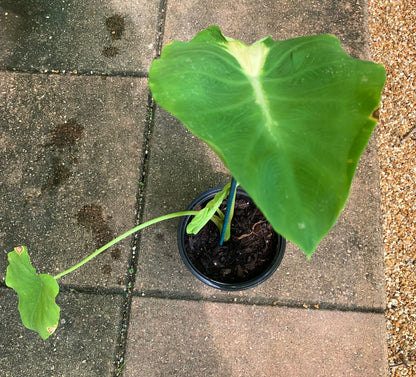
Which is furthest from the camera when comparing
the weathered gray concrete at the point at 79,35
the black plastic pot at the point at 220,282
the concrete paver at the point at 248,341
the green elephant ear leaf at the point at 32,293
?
the weathered gray concrete at the point at 79,35

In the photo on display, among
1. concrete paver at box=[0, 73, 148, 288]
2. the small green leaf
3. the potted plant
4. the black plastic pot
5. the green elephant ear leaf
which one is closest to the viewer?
the potted plant

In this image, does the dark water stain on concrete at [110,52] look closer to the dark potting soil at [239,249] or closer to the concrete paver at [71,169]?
the concrete paver at [71,169]

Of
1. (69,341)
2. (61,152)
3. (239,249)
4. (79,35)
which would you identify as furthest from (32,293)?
(79,35)

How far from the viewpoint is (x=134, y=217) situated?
6.06ft

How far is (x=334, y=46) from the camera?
88cm

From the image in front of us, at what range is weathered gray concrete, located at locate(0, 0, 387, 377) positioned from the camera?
1.70m

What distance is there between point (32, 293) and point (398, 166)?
1.83 meters

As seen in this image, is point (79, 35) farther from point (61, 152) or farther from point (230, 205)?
point (230, 205)

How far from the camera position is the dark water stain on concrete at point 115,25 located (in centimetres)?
213

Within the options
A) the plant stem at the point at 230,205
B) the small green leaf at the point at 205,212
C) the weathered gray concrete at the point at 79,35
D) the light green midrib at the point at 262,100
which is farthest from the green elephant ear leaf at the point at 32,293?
the weathered gray concrete at the point at 79,35

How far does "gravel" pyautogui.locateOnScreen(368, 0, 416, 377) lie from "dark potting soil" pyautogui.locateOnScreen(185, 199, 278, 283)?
73cm

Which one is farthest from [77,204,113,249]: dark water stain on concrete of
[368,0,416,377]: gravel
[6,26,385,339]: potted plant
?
[368,0,416,377]: gravel

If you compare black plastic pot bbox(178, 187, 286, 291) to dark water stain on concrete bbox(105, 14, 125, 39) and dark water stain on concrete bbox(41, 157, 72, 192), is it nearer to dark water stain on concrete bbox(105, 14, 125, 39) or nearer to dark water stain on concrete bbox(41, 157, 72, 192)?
dark water stain on concrete bbox(41, 157, 72, 192)

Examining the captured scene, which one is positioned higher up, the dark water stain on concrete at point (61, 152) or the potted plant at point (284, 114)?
the potted plant at point (284, 114)
